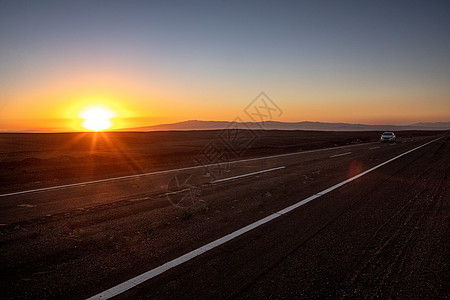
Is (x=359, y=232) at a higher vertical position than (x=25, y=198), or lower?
lower

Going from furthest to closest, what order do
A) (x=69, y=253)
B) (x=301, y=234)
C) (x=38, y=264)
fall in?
(x=301, y=234) → (x=69, y=253) → (x=38, y=264)

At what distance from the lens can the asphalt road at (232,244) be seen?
2.69 meters

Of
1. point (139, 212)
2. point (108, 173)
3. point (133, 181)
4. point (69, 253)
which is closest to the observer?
point (69, 253)

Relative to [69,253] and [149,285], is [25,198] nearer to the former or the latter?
[69,253]

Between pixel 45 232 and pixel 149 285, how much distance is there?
254 centimetres

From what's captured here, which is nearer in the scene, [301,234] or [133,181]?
[301,234]

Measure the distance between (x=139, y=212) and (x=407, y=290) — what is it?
438 centimetres

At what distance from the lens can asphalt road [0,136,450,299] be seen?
8.83 feet

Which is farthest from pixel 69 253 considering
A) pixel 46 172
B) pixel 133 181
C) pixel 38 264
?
pixel 46 172

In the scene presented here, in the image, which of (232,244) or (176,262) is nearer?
(176,262)

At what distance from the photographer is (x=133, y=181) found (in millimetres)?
8703

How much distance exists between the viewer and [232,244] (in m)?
3.64

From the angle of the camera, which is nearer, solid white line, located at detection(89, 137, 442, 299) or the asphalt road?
solid white line, located at detection(89, 137, 442, 299)

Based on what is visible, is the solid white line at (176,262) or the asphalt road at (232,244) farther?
the asphalt road at (232,244)
